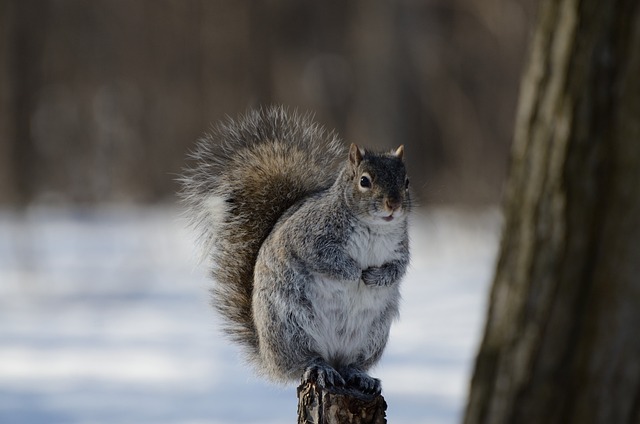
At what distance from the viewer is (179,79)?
52.4 ft

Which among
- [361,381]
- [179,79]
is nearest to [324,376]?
[361,381]

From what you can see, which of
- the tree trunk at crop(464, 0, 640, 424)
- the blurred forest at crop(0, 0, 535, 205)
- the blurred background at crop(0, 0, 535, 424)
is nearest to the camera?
the tree trunk at crop(464, 0, 640, 424)

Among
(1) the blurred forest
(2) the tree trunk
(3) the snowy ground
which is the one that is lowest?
(2) the tree trunk

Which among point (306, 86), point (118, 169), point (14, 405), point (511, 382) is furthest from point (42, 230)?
point (511, 382)

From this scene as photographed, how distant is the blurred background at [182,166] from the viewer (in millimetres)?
5613

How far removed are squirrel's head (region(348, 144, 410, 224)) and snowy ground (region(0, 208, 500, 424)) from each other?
65cm

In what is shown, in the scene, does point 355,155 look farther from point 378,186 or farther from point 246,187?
point 246,187

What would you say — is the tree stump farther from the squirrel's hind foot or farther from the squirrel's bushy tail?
the squirrel's bushy tail

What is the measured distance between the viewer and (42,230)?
12.8 m

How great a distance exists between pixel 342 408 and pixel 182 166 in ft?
13.2

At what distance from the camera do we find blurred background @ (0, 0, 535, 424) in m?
5.61

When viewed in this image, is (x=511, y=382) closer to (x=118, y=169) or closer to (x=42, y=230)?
(x=42, y=230)

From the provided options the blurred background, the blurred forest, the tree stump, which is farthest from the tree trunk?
the blurred forest

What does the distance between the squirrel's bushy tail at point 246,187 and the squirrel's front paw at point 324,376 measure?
40 cm
